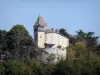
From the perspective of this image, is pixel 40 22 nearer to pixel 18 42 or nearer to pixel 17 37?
pixel 17 37

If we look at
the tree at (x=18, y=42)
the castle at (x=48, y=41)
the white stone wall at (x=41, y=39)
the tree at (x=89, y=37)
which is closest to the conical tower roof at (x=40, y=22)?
the castle at (x=48, y=41)

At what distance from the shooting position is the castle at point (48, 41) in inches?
1877

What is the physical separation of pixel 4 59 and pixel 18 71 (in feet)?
12.8

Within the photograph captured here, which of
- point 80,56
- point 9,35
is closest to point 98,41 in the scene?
point 80,56

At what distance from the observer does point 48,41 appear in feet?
162

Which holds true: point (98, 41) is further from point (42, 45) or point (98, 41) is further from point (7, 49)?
point (7, 49)

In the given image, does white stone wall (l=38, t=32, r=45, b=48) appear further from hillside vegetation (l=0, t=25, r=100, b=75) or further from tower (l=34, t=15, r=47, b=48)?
hillside vegetation (l=0, t=25, r=100, b=75)

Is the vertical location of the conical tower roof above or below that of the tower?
above

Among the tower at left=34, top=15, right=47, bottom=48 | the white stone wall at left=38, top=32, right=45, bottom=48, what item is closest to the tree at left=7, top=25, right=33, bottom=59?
the tower at left=34, top=15, right=47, bottom=48

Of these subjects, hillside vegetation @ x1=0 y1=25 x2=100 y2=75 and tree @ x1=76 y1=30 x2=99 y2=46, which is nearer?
hillside vegetation @ x1=0 y1=25 x2=100 y2=75

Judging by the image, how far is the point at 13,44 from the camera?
46250mm

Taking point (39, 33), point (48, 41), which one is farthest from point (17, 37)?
point (48, 41)

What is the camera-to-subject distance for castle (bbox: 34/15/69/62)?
47.7 metres

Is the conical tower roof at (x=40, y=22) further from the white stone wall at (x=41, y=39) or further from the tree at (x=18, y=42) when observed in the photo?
the tree at (x=18, y=42)
